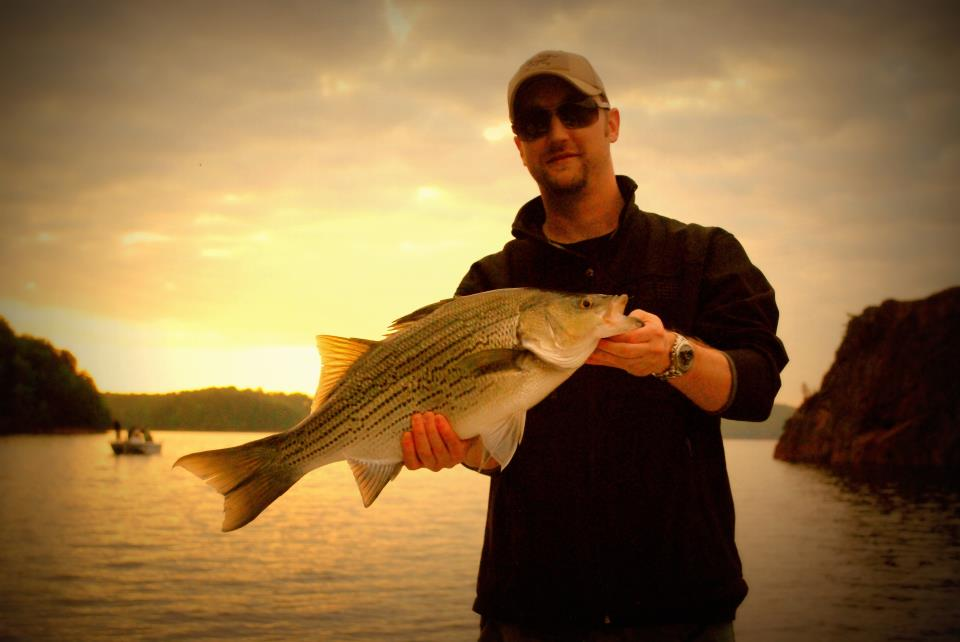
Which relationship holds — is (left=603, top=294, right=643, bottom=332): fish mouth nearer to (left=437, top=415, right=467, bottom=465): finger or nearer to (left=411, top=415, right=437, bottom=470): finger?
(left=437, top=415, right=467, bottom=465): finger

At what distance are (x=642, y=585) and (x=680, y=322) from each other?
1514 mm

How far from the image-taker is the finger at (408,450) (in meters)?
4.06

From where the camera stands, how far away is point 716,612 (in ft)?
11.9

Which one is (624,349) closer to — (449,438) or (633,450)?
(633,450)

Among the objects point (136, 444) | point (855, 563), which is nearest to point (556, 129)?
point (855, 563)

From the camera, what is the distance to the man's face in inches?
179

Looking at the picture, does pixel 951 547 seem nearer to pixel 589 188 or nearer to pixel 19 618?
pixel 589 188

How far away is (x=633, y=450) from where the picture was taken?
3.88 metres

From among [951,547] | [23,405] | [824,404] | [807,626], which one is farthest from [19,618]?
[23,405]

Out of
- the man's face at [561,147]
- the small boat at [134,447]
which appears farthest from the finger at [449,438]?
the small boat at [134,447]

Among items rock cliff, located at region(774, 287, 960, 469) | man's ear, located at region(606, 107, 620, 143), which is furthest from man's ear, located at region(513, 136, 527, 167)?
rock cliff, located at region(774, 287, 960, 469)

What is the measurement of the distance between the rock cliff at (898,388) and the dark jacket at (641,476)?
66.3 metres

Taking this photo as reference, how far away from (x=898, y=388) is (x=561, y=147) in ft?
225

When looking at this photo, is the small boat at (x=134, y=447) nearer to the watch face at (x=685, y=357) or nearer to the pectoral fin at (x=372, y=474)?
the pectoral fin at (x=372, y=474)
